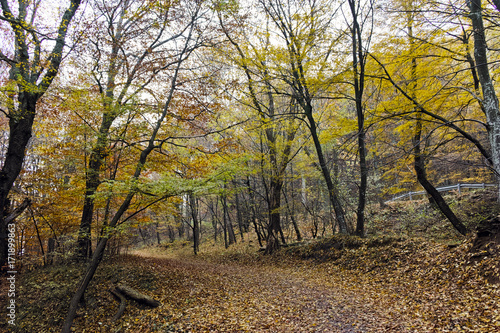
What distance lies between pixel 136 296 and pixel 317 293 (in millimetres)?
5070

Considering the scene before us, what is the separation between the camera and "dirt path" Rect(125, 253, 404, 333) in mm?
4895

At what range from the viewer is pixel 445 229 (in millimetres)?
10125

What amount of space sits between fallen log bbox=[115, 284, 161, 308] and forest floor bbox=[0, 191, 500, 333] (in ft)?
0.59

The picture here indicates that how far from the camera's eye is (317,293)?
Answer: 661cm

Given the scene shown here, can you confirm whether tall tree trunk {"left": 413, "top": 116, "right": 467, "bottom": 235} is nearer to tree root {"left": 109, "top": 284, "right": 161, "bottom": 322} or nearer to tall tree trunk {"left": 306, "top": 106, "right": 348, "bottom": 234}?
tall tree trunk {"left": 306, "top": 106, "right": 348, "bottom": 234}

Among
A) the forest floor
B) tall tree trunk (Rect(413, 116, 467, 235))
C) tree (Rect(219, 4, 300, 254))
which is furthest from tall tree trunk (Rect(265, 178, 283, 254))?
tall tree trunk (Rect(413, 116, 467, 235))

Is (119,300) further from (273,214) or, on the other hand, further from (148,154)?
(273,214)

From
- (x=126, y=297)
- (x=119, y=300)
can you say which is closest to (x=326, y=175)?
(x=126, y=297)

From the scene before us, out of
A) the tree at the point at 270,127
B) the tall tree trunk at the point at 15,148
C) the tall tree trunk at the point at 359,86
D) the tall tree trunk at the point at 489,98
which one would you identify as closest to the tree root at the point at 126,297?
the tall tree trunk at the point at 15,148

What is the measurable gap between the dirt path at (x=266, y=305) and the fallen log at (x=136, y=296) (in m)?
0.35

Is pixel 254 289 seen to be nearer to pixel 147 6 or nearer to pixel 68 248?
pixel 68 248

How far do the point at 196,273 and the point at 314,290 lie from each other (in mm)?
5143

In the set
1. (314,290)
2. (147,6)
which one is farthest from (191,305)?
(147,6)

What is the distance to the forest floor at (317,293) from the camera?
462cm
